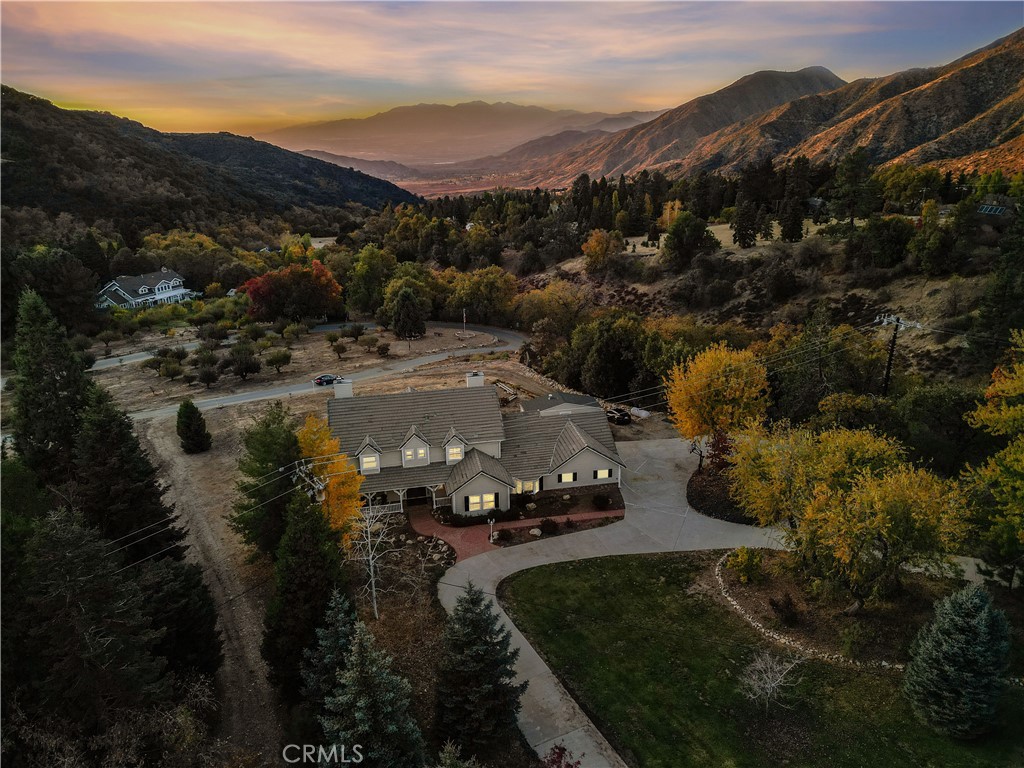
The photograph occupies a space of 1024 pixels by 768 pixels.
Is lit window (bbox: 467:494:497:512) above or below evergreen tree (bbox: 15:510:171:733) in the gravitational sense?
below

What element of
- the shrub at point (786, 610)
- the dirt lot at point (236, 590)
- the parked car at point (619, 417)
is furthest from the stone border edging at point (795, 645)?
the parked car at point (619, 417)

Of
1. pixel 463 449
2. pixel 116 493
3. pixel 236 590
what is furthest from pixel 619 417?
pixel 116 493

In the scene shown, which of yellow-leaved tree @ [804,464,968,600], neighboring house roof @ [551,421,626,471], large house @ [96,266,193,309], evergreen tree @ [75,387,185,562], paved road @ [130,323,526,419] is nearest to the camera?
yellow-leaved tree @ [804,464,968,600]

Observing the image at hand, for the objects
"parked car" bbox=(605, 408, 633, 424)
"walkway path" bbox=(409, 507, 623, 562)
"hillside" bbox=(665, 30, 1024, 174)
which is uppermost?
"hillside" bbox=(665, 30, 1024, 174)

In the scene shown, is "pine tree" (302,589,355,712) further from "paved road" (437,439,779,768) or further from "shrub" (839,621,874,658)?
"shrub" (839,621,874,658)

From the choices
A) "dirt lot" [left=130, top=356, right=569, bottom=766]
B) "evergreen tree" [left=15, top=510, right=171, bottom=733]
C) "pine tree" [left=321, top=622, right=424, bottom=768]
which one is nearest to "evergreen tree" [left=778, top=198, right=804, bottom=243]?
"dirt lot" [left=130, top=356, right=569, bottom=766]

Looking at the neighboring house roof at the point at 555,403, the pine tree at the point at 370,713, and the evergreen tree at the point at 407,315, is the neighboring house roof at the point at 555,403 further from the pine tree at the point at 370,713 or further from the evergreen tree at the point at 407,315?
the evergreen tree at the point at 407,315

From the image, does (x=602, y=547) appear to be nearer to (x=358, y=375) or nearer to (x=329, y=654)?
(x=329, y=654)
